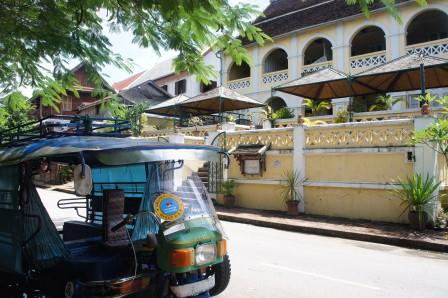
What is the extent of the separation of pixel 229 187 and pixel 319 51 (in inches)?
610

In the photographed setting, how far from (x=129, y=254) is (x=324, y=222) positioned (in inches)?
302

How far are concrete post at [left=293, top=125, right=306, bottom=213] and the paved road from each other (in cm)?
275

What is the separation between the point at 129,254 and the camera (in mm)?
3930

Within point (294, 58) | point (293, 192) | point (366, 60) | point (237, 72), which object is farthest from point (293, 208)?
point (237, 72)

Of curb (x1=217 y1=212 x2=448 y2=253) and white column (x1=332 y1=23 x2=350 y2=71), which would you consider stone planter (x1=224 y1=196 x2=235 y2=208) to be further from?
white column (x1=332 y1=23 x2=350 y2=71)

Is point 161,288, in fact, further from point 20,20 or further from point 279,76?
point 279,76

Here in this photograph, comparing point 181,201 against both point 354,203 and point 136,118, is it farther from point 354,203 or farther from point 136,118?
point 136,118

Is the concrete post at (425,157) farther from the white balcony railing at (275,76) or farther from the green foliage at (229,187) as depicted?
the white balcony railing at (275,76)

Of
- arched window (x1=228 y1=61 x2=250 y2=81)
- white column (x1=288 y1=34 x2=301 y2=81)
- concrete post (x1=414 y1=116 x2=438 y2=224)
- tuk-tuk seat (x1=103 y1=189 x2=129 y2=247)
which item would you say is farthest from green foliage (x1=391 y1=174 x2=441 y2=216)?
arched window (x1=228 y1=61 x2=250 y2=81)

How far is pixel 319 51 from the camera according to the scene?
25.9 meters

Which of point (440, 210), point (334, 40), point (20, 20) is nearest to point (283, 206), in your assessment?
point (440, 210)

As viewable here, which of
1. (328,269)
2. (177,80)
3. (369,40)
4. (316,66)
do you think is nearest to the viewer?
(328,269)

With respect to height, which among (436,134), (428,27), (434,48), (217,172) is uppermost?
(428,27)

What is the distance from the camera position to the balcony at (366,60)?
20236 mm
